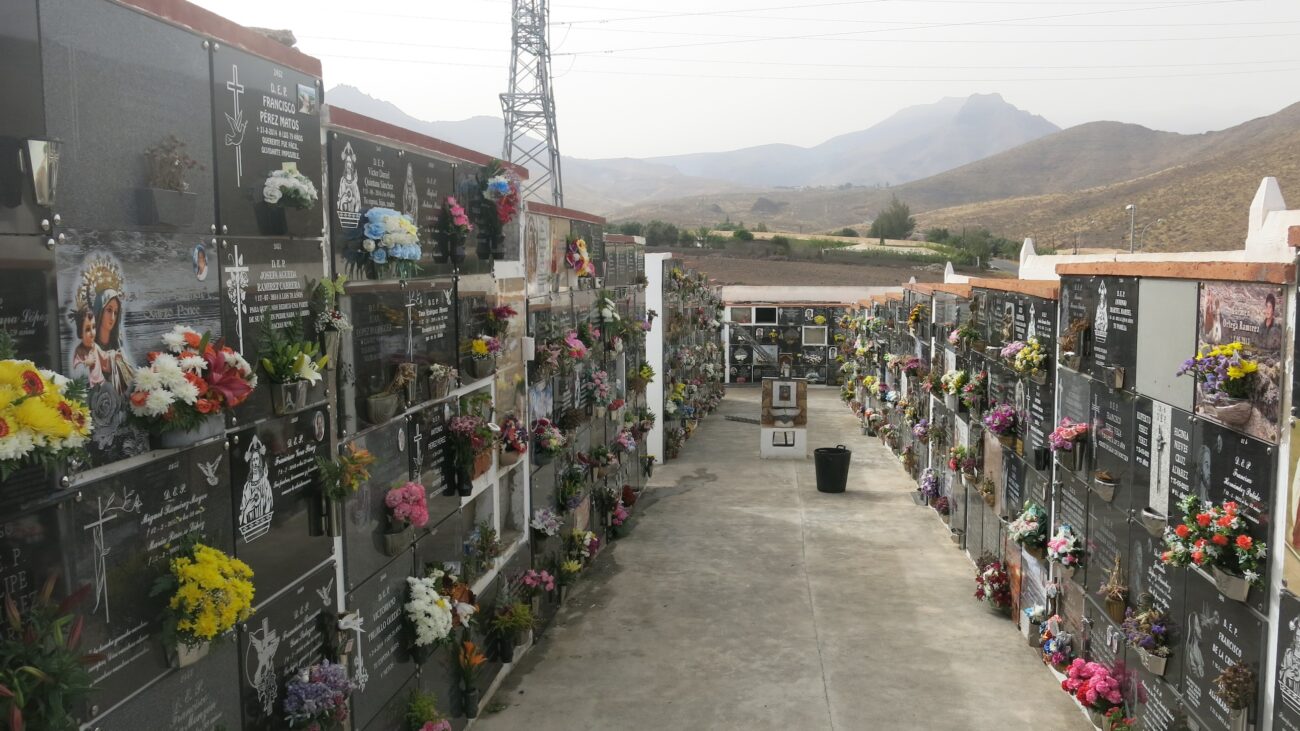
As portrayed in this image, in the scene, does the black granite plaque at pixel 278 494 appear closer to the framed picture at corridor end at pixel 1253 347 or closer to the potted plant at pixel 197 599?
the potted plant at pixel 197 599

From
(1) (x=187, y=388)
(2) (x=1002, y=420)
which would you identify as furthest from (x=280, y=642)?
(2) (x=1002, y=420)

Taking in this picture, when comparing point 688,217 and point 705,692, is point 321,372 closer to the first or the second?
point 705,692

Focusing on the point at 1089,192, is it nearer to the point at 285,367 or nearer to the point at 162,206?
the point at 285,367

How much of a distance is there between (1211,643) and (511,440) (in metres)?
6.03

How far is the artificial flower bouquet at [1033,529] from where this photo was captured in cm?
1045

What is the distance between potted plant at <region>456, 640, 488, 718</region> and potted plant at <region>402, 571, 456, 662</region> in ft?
3.31

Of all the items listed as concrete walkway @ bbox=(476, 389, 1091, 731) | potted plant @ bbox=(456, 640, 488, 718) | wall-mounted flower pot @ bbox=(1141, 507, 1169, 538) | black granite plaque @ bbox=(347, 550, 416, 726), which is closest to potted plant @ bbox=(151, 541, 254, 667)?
black granite plaque @ bbox=(347, 550, 416, 726)

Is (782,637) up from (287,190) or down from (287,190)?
down

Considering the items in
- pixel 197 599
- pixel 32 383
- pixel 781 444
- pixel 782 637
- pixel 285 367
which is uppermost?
pixel 32 383

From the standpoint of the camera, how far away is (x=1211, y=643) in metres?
6.70

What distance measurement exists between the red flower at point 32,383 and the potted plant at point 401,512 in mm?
3837

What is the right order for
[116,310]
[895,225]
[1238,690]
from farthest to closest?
[895,225]
[1238,690]
[116,310]

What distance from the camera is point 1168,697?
24.4ft

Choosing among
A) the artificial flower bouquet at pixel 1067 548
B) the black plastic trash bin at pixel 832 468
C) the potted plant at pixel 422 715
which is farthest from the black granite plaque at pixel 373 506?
the black plastic trash bin at pixel 832 468
